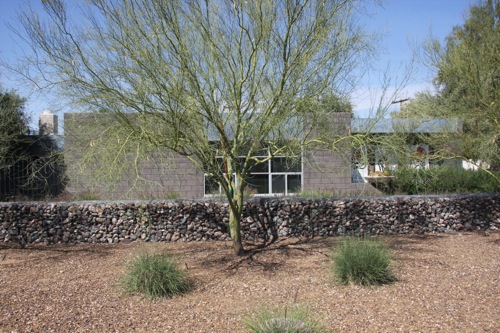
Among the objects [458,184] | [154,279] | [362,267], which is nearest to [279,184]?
[458,184]

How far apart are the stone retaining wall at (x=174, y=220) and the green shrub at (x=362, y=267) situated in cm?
358

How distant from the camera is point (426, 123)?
1051cm

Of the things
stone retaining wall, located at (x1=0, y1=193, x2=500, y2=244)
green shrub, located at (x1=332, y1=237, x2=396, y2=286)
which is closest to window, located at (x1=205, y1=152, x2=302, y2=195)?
stone retaining wall, located at (x1=0, y1=193, x2=500, y2=244)

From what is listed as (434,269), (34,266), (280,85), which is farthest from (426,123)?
(34,266)

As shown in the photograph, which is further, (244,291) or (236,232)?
(236,232)

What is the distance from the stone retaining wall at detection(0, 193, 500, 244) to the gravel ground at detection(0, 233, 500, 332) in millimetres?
453

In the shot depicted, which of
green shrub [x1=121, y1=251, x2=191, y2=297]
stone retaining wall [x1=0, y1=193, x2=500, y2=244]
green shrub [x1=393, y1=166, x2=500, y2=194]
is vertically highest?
green shrub [x1=393, y1=166, x2=500, y2=194]

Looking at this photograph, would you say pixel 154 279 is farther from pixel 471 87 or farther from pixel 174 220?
pixel 471 87

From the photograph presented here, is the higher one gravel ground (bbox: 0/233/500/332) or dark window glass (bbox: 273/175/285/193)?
dark window glass (bbox: 273/175/285/193)

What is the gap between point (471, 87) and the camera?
371 inches

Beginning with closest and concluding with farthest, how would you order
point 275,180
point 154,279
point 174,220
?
point 154,279 < point 174,220 < point 275,180

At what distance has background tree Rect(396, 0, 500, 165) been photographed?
9.27 meters

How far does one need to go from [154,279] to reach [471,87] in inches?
280

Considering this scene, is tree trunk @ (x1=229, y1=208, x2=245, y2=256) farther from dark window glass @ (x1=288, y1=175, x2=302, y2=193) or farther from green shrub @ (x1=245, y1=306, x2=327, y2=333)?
dark window glass @ (x1=288, y1=175, x2=302, y2=193)
